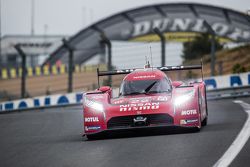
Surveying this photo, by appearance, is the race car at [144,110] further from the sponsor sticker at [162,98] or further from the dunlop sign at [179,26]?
the dunlop sign at [179,26]

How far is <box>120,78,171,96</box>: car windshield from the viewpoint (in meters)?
14.5

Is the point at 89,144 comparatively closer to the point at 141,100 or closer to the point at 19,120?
the point at 141,100

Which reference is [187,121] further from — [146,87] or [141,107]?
[146,87]

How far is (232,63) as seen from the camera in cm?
3481

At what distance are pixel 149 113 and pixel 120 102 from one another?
0.70 metres

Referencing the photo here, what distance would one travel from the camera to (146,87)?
14531 millimetres

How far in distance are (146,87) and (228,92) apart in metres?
11.2

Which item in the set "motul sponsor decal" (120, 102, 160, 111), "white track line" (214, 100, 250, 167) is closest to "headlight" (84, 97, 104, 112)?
"motul sponsor decal" (120, 102, 160, 111)

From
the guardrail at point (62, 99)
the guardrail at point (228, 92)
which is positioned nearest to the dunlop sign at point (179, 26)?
the guardrail at point (62, 99)

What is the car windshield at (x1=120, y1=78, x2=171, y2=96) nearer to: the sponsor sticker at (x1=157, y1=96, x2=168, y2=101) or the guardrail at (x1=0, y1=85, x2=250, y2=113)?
the sponsor sticker at (x1=157, y1=96, x2=168, y2=101)

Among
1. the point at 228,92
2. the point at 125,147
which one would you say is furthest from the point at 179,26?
the point at 125,147

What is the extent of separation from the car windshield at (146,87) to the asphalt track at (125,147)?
91cm

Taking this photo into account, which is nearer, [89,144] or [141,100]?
[89,144]

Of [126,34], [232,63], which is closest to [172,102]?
[232,63]
